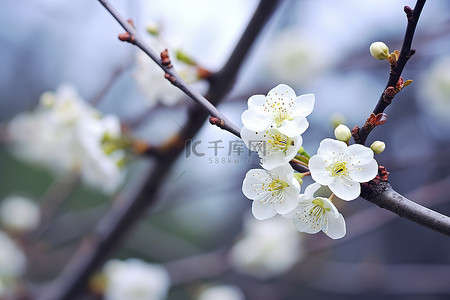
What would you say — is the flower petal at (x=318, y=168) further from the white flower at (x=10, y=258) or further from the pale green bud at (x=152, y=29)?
the white flower at (x=10, y=258)

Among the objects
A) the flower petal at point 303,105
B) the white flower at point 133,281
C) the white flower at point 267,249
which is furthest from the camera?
the white flower at point 267,249

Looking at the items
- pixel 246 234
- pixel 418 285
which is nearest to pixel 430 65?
pixel 418 285

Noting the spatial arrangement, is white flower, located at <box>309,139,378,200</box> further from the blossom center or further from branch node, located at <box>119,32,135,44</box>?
branch node, located at <box>119,32,135,44</box>

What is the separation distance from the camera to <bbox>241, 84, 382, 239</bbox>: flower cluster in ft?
1.77

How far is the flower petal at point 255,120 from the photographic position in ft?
1.83

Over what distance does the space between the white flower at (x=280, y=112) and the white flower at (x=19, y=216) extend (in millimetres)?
1757

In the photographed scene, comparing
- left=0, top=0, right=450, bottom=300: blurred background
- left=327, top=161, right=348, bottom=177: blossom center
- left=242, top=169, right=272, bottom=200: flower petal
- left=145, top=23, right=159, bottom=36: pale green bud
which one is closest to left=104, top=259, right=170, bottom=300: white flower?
left=0, top=0, right=450, bottom=300: blurred background

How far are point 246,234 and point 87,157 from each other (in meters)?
1.12

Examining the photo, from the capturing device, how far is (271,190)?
0.59 meters

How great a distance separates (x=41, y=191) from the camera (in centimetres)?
458

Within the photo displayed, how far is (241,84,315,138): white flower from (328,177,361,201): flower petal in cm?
8

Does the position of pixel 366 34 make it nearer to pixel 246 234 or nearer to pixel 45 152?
pixel 246 234

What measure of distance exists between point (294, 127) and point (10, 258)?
187 centimetres

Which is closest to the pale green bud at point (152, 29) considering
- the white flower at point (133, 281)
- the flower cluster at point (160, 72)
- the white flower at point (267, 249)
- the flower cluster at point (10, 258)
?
the flower cluster at point (160, 72)
